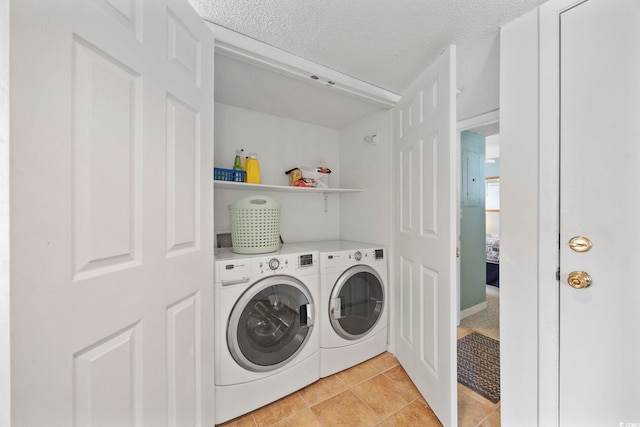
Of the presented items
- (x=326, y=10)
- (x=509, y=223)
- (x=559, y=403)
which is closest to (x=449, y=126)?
(x=509, y=223)

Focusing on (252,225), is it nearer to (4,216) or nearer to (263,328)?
(263,328)

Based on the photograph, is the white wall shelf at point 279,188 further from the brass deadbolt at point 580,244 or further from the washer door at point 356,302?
the brass deadbolt at point 580,244

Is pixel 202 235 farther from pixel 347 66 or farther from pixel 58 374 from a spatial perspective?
pixel 347 66

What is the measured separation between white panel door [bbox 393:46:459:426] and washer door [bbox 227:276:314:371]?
77cm

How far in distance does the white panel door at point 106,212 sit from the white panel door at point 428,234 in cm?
132

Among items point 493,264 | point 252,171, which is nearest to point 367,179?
point 252,171

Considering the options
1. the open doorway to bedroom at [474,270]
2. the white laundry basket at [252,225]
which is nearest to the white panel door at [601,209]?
the open doorway to bedroom at [474,270]

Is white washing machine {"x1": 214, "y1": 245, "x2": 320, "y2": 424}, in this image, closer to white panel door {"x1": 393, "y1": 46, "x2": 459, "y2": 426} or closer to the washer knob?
the washer knob

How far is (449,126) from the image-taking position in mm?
1269

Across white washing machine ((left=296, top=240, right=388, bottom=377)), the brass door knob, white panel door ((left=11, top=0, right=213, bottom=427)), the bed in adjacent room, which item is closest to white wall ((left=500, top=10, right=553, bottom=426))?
the brass door knob

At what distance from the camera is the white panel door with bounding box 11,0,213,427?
1.69ft

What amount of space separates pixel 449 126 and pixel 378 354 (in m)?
1.87

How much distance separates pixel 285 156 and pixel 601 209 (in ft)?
7.06

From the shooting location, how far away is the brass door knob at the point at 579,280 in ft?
3.27
